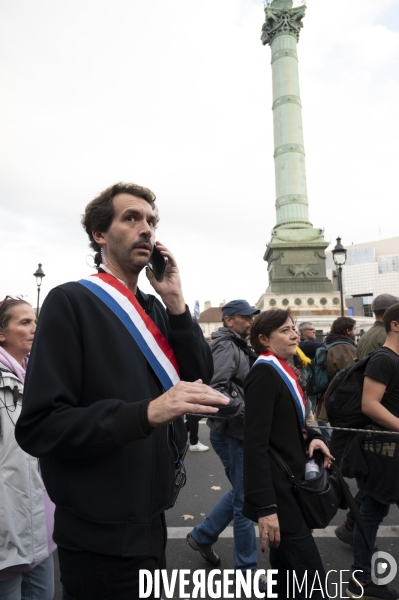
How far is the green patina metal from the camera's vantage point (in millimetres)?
33781

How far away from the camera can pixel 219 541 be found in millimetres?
4309

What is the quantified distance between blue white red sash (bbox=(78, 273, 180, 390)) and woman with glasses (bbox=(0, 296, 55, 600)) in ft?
3.57

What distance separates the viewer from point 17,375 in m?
2.66

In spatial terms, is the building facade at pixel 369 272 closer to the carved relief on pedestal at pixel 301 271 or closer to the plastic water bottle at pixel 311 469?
the carved relief on pedestal at pixel 301 271

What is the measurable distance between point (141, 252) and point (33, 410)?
0.75 meters

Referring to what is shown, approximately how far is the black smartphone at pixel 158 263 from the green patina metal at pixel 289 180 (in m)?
32.1

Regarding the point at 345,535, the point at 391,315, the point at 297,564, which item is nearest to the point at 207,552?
the point at 345,535

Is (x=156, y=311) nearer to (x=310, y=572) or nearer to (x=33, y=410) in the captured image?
(x=33, y=410)

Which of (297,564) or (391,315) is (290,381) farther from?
(391,315)

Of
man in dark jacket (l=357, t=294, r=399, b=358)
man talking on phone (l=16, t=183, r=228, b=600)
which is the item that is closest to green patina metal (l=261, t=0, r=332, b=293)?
man in dark jacket (l=357, t=294, r=399, b=358)

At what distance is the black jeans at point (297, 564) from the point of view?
228cm

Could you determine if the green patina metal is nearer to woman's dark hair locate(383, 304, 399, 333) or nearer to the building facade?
woman's dark hair locate(383, 304, 399, 333)

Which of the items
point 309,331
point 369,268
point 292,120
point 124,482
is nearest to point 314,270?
point 292,120

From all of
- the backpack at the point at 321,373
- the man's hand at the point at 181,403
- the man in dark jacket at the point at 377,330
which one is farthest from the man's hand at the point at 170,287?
the backpack at the point at 321,373
